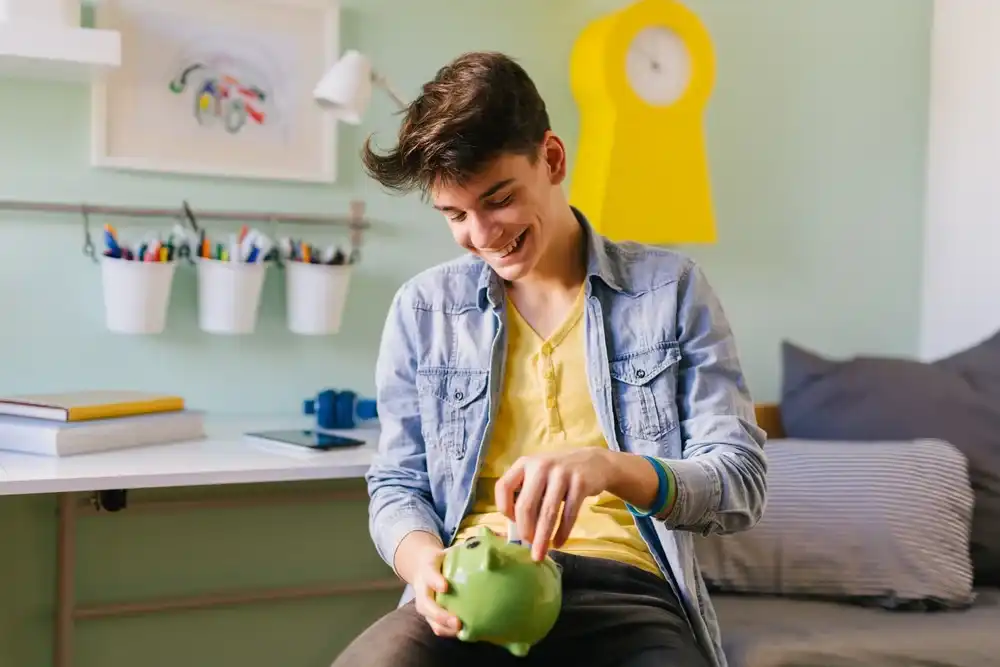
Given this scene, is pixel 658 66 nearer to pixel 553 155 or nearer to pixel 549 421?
pixel 553 155

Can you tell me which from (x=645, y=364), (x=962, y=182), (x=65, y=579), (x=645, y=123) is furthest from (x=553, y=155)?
(x=962, y=182)

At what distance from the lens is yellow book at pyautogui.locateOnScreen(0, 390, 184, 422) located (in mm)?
1441

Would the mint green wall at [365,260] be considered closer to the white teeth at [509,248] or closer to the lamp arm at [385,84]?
the lamp arm at [385,84]

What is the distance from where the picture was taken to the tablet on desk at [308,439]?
1.51 meters

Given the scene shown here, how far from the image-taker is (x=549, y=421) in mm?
1252

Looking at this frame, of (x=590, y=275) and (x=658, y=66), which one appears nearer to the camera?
(x=590, y=275)

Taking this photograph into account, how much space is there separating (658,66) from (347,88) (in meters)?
0.65

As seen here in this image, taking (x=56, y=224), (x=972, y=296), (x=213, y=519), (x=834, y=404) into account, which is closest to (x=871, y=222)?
(x=972, y=296)

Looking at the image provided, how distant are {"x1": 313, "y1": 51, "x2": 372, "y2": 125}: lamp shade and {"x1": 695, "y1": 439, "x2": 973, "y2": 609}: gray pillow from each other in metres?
0.90

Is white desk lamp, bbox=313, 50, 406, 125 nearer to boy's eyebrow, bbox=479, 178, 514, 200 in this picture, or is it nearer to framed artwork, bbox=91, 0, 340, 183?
framed artwork, bbox=91, 0, 340, 183

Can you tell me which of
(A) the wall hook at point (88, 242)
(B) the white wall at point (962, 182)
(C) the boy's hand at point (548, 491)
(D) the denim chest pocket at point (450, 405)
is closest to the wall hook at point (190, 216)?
(A) the wall hook at point (88, 242)

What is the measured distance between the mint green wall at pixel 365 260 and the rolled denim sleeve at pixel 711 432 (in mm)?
792

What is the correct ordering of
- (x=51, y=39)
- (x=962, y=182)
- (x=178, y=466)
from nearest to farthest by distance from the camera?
(x=178, y=466), (x=51, y=39), (x=962, y=182)

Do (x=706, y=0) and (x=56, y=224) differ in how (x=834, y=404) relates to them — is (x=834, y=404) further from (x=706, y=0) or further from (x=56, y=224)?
(x=56, y=224)
